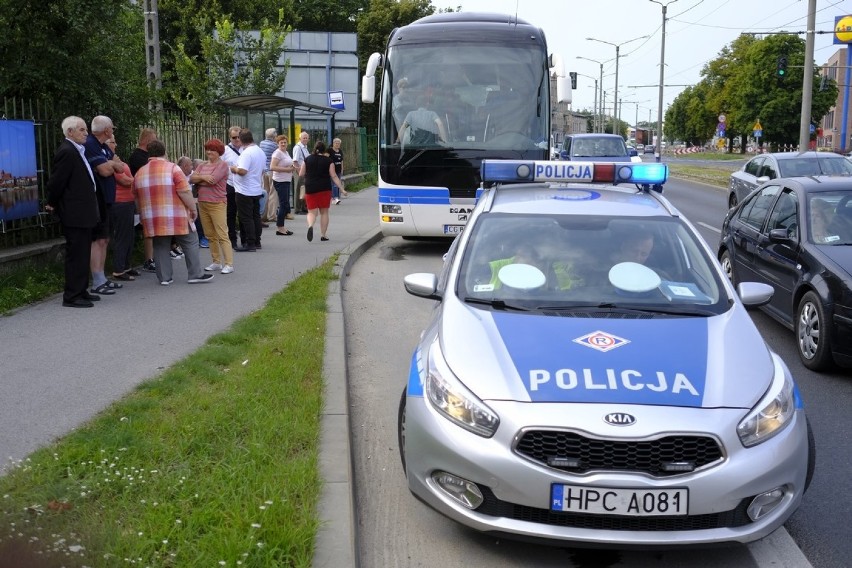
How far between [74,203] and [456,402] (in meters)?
6.47

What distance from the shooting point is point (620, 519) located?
392cm

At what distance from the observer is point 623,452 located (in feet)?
12.8

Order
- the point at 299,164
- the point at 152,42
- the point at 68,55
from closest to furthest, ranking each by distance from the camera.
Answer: the point at 68,55, the point at 299,164, the point at 152,42

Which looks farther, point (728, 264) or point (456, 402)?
point (728, 264)

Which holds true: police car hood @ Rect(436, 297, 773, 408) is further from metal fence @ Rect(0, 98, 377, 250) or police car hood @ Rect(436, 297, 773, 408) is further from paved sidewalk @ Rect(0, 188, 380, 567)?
metal fence @ Rect(0, 98, 377, 250)

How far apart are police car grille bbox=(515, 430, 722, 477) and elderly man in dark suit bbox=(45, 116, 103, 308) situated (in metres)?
6.76

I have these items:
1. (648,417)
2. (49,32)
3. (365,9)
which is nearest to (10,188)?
(49,32)

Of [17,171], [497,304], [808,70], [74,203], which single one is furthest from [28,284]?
[808,70]

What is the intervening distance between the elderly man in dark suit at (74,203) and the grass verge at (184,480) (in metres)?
3.10

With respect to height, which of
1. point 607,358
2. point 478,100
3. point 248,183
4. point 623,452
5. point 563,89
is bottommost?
point 623,452

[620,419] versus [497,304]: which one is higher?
[497,304]

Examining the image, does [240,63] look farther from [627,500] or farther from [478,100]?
[627,500]

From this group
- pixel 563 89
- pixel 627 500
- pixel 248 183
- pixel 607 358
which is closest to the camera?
pixel 627 500

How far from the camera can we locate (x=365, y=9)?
2350 inches
